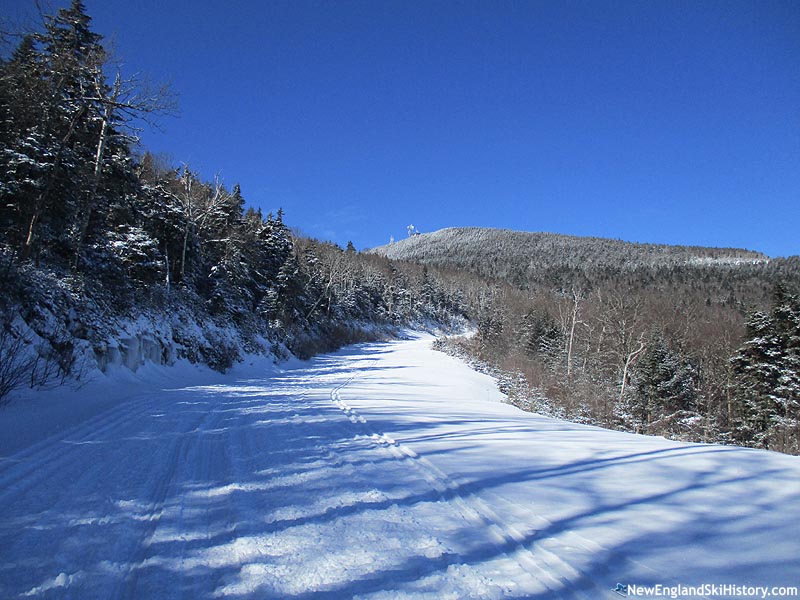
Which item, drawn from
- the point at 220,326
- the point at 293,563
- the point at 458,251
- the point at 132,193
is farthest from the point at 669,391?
the point at 458,251

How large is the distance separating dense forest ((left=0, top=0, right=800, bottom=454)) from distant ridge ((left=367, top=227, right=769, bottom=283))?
112692 millimetres

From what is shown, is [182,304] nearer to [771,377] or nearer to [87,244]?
[87,244]

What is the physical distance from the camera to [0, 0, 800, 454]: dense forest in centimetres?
1002

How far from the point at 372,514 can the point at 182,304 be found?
1755 centimetres

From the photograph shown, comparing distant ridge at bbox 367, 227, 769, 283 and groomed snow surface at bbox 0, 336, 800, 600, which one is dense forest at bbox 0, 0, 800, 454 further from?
distant ridge at bbox 367, 227, 769, 283

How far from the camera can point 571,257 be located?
16800cm

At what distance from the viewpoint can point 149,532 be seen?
2.81 m

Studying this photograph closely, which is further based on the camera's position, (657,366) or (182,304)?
(657,366)

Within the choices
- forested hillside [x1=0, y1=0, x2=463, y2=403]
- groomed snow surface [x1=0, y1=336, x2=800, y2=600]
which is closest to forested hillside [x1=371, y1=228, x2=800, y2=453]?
groomed snow surface [x1=0, y1=336, x2=800, y2=600]

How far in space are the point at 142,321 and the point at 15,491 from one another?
11.4 m

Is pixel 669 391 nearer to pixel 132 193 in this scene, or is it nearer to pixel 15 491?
pixel 15 491

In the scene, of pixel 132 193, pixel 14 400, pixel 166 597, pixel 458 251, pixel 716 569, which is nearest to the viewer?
pixel 166 597

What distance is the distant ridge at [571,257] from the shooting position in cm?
14988

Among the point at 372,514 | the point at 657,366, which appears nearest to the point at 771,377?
the point at 657,366
